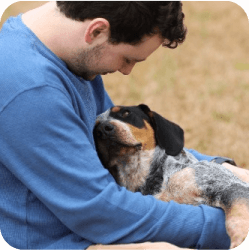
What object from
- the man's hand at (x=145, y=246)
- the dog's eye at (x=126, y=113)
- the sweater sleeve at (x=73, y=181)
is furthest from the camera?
the dog's eye at (x=126, y=113)

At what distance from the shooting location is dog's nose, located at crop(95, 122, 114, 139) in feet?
8.06

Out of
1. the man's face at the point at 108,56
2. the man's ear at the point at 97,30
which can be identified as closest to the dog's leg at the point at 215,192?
the man's face at the point at 108,56

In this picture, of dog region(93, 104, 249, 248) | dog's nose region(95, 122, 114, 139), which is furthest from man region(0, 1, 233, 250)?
dog's nose region(95, 122, 114, 139)

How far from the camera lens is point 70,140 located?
5.54ft

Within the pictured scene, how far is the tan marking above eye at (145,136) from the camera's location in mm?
2512

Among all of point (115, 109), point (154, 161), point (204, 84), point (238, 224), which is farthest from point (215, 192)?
point (204, 84)

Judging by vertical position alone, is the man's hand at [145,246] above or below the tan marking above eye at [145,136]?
above

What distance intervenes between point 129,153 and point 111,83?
10.8ft

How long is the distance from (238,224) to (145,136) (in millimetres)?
918

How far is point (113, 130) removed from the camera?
2463 mm

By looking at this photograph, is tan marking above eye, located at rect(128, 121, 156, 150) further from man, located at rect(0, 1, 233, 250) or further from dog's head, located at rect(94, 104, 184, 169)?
Result: man, located at rect(0, 1, 233, 250)

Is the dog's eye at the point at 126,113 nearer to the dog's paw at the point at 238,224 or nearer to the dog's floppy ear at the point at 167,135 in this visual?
the dog's floppy ear at the point at 167,135

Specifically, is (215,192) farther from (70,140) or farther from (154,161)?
(70,140)

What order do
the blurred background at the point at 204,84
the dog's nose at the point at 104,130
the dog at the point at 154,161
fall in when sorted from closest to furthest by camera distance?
the dog at the point at 154,161 < the dog's nose at the point at 104,130 < the blurred background at the point at 204,84
